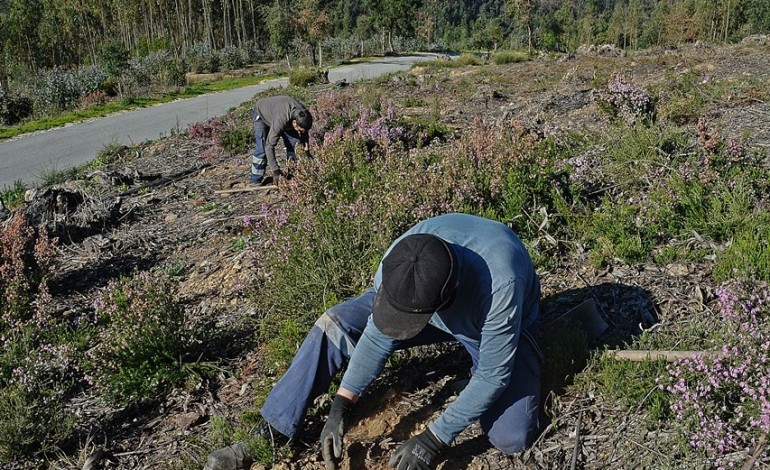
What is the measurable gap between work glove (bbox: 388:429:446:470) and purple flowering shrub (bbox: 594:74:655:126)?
4.77 m

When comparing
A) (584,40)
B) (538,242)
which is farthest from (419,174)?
(584,40)

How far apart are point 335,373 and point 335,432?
403mm

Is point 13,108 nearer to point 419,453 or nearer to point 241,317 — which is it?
point 241,317

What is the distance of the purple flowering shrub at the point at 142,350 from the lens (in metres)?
4.05

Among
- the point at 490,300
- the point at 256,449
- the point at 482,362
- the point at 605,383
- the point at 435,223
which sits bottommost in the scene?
the point at 256,449

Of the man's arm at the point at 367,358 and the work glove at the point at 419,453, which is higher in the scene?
the man's arm at the point at 367,358

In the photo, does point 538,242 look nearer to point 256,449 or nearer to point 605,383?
point 605,383

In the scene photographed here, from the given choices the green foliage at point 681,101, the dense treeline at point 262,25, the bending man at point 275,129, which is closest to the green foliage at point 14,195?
the bending man at point 275,129

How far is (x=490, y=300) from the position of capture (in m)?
2.84

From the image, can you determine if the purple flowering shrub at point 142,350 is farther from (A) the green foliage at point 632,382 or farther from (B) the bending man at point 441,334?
(A) the green foliage at point 632,382

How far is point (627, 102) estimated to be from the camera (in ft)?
22.5

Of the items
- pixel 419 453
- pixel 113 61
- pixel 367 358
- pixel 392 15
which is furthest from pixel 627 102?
pixel 392 15

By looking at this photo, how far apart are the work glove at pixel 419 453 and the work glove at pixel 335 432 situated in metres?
0.28

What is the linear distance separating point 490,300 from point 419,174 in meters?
2.58
